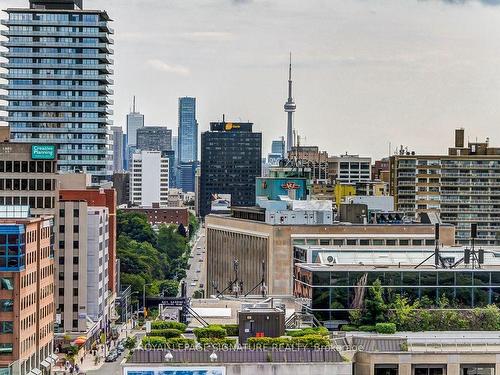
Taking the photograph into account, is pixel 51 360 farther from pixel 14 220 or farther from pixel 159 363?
pixel 159 363

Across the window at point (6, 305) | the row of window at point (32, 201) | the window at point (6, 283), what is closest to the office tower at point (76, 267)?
the row of window at point (32, 201)

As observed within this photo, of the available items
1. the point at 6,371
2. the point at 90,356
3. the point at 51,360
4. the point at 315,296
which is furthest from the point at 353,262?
the point at 90,356

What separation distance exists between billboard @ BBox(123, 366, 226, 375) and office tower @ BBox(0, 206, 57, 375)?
67.0 m

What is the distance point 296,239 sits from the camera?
19538cm

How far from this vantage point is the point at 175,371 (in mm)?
76312

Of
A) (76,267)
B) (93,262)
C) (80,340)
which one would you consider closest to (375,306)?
(80,340)

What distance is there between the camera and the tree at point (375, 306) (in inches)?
4186

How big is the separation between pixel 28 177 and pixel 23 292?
1629 inches

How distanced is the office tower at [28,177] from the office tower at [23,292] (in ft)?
76.6

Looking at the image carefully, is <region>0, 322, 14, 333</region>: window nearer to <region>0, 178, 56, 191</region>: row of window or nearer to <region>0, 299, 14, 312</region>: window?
<region>0, 299, 14, 312</region>: window

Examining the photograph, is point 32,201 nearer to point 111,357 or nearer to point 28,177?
point 28,177

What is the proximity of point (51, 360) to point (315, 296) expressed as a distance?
5740 centimetres

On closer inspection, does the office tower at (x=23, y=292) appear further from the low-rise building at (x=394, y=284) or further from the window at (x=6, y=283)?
the low-rise building at (x=394, y=284)

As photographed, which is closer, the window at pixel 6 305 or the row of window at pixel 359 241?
the window at pixel 6 305
